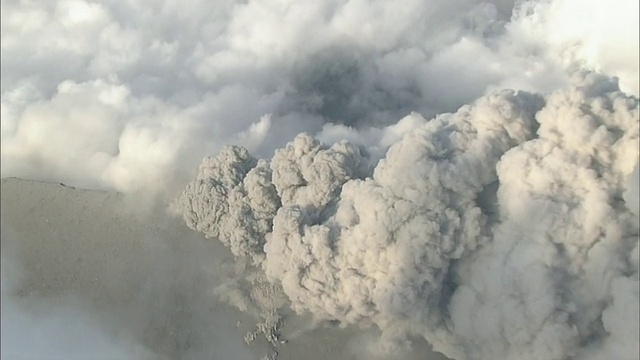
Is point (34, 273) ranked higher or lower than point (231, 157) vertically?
lower

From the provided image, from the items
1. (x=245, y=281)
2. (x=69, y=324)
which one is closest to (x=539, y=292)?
(x=245, y=281)

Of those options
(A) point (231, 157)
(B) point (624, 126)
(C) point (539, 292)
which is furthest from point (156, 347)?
(B) point (624, 126)

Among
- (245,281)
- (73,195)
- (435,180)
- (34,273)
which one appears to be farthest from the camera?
(245,281)

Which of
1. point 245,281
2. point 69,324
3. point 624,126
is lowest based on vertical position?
point 69,324

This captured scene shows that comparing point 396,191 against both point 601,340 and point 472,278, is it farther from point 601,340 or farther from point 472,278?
point 601,340

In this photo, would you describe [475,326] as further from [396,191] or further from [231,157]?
[231,157]

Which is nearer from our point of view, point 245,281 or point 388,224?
point 388,224

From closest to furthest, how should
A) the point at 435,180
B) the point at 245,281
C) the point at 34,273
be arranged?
the point at 34,273 → the point at 435,180 → the point at 245,281
